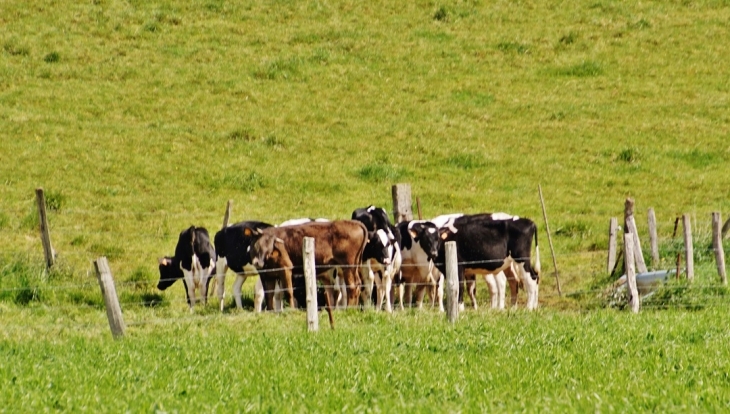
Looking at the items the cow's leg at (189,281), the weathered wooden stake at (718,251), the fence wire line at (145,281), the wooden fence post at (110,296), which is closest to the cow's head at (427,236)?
the fence wire line at (145,281)

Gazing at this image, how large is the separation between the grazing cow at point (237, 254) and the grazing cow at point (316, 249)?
309mm

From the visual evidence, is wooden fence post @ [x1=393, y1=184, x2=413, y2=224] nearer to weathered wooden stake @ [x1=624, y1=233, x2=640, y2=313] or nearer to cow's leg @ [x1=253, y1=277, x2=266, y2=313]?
cow's leg @ [x1=253, y1=277, x2=266, y2=313]

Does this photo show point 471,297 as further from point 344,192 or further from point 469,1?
point 469,1

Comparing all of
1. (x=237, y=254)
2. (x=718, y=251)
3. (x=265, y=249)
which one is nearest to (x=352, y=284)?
(x=265, y=249)

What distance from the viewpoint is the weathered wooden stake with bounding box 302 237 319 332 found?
1441 centimetres

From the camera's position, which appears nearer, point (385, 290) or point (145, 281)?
point (385, 290)

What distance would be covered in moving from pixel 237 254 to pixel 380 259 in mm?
2401

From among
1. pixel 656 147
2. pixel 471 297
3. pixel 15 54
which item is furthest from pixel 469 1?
pixel 471 297

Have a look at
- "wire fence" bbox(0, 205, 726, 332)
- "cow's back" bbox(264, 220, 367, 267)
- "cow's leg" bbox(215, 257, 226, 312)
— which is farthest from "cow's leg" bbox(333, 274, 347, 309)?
"cow's leg" bbox(215, 257, 226, 312)

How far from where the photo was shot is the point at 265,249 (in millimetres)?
18359

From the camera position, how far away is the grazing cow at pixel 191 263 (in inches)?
795

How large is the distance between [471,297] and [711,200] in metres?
9.83

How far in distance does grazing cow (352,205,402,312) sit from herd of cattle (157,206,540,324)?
0.7 inches

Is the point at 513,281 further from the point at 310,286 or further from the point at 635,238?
the point at 310,286
